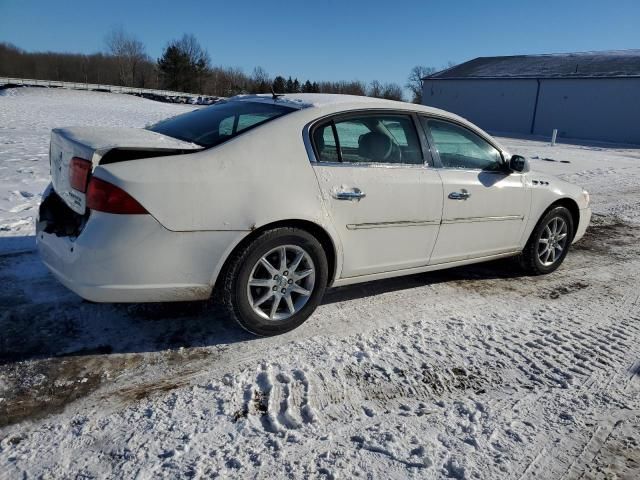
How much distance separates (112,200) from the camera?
8.79 ft

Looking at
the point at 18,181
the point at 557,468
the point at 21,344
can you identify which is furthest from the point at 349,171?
the point at 18,181

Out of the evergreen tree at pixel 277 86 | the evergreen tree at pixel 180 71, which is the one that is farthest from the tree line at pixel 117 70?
the evergreen tree at pixel 277 86

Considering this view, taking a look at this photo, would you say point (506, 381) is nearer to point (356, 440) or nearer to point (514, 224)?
point (356, 440)

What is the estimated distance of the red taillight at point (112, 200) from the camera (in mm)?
2676

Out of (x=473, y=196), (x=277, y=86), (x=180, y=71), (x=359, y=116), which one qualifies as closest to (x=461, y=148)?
(x=473, y=196)

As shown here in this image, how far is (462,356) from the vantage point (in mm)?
3211

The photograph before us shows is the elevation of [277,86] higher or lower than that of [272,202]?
higher

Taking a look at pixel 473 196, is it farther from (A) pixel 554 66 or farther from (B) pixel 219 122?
(A) pixel 554 66

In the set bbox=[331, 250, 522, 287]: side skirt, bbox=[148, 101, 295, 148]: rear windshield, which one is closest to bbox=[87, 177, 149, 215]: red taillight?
bbox=[148, 101, 295, 148]: rear windshield

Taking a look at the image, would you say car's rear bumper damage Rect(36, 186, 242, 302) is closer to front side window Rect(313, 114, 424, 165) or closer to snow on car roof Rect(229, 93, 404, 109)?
front side window Rect(313, 114, 424, 165)

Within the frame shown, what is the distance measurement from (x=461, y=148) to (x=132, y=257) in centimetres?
278

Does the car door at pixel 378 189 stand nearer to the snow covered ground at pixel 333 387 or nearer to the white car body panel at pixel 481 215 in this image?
the white car body panel at pixel 481 215

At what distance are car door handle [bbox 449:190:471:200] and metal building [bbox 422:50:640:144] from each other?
1348 inches

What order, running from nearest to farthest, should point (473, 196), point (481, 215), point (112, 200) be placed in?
point (112, 200) → point (473, 196) → point (481, 215)
